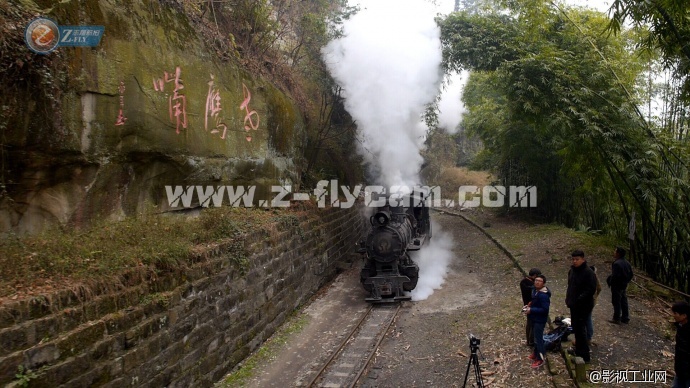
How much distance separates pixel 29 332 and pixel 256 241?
3.91 meters

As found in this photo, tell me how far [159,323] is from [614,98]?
940 cm

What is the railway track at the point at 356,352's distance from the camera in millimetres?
5891

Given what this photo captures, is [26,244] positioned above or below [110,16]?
below

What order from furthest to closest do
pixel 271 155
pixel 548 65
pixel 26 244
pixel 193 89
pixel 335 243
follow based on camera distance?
pixel 335 243 → pixel 548 65 → pixel 271 155 → pixel 193 89 → pixel 26 244

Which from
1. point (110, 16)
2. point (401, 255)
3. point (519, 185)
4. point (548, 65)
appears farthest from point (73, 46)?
point (519, 185)

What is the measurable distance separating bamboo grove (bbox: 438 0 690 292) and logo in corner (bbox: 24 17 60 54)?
671 cm

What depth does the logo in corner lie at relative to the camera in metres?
4.38

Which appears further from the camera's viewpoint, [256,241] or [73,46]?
[256,241]

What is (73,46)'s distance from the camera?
478 cm

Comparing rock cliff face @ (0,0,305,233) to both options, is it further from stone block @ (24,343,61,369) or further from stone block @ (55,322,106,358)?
stone block @ (24,343,61,369)

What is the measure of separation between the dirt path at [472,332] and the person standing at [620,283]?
18 centimetres

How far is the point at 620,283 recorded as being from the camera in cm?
644

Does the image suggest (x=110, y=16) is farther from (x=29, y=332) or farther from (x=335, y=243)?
(x=335, y=243)

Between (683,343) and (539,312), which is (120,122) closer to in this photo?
(539,312)
